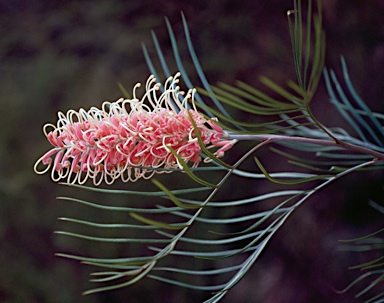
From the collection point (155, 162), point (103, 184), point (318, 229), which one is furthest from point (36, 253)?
point (155, 162)

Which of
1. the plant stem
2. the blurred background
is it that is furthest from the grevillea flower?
the blurred background

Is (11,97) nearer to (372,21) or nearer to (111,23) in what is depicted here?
(111,23)

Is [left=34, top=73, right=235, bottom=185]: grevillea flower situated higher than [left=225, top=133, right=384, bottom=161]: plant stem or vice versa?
[left=34, top=73, right=235, bottom=185]: grevillea flower

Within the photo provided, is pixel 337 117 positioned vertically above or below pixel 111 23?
below

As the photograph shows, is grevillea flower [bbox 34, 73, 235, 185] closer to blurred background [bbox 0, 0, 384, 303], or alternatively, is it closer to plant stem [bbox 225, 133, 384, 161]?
plant stem [bbox 225, 133, 384, 161]

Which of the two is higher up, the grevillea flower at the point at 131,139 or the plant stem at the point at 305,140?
the grevillea flower at the point at 131,139

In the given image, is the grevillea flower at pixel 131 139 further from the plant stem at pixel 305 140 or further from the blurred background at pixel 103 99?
the blurred background at pixel 103 99

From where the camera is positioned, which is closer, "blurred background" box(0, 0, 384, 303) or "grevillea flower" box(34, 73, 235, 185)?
"grevillea flower" box(34, 73, 235, 185)

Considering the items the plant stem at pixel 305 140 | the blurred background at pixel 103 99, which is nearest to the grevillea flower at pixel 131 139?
the plant stem at pixel 305 140

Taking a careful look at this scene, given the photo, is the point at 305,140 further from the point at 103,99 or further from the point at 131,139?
the point at 103,99
